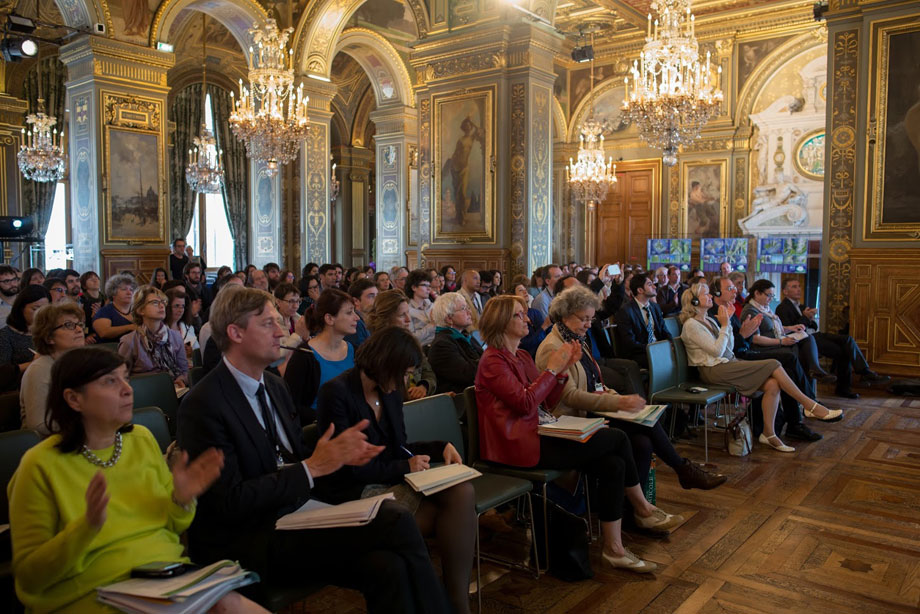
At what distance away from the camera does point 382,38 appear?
1485 cm

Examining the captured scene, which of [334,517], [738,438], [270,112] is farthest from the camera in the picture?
[270,112]

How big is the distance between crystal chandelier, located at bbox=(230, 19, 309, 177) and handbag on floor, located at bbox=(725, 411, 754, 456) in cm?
785

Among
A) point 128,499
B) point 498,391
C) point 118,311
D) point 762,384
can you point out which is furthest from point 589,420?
point 118,311

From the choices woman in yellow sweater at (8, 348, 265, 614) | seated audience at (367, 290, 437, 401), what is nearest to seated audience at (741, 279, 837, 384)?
seated audience at (367, 290, 437, 401)

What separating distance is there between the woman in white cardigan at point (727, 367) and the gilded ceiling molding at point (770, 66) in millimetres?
10593

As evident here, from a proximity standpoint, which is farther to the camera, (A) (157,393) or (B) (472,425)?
(A) (157,393)

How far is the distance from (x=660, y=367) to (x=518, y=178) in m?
5.24

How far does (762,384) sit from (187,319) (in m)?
4.46

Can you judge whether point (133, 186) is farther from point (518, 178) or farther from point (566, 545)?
point (566, 545)

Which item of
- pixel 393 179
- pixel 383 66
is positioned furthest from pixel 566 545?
pixel 383 66

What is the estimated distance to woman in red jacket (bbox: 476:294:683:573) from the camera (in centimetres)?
334

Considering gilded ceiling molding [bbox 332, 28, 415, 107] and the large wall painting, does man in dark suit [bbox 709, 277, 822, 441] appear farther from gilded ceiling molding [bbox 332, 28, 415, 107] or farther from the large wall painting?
gilded ceiling molding [bbox 332, 28, 415, 107]

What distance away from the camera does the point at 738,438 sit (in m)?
5.32

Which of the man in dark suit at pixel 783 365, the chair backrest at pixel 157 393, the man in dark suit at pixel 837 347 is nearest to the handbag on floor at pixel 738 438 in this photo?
the man in dark suit at pixel 783 365
